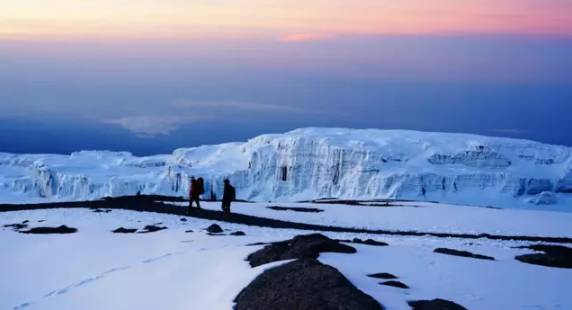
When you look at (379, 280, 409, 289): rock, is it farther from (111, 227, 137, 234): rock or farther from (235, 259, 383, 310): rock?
(111, 227, 137, 234): rock

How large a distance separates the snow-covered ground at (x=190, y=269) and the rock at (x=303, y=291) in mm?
536

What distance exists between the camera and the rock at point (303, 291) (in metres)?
12.0

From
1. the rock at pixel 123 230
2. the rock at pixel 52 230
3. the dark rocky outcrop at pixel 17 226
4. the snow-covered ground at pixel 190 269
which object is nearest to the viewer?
the snow-covered ground at pixel 190 269

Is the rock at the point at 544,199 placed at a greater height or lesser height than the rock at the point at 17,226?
lesser

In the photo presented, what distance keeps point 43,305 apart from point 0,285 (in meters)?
5.23

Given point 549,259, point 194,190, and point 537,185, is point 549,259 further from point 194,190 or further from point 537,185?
point 537,185

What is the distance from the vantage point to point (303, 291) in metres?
12.9

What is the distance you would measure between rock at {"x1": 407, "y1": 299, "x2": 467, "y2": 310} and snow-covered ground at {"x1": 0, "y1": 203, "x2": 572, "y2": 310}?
27 centimetres

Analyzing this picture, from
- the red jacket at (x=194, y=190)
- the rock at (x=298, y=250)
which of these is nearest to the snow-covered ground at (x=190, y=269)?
the rock at (x=298, y=250)

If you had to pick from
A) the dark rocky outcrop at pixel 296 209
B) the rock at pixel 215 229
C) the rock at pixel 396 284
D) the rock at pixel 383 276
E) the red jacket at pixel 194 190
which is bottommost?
the rock at pixel 215 229

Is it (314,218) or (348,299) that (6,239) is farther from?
(348,299)

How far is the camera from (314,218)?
35.8m

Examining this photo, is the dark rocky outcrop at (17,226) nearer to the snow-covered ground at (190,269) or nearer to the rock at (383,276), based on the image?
the snow-covered ground at (190,269)

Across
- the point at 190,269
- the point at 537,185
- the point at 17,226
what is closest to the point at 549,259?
the point at 190,269
